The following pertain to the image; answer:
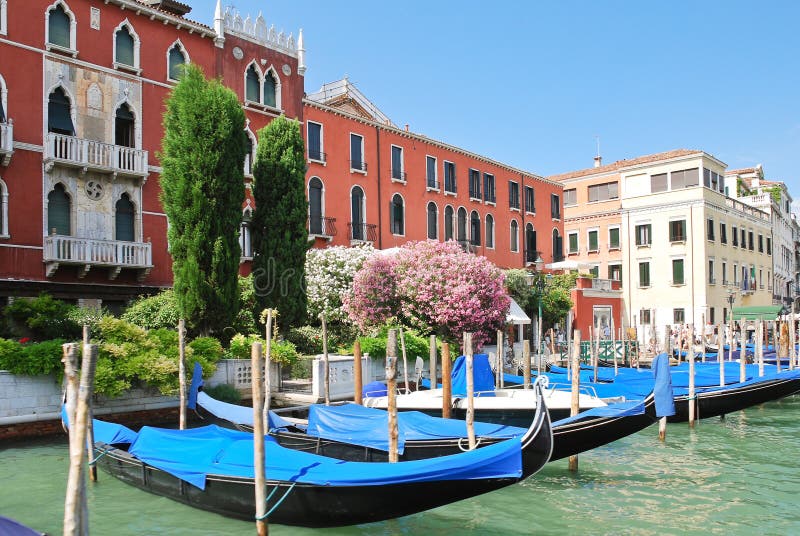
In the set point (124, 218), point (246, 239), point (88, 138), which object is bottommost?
point (246, 239)

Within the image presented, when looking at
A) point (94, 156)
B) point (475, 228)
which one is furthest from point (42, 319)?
point (475, 228)

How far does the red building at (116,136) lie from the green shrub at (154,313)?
100 centimetres

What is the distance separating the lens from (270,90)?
64.4ft

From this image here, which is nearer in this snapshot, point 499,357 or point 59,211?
point 499,357

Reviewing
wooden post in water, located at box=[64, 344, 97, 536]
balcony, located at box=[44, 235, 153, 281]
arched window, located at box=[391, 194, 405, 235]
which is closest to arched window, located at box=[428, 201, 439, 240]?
arched window, located at box=[391, 194, 405, 235]

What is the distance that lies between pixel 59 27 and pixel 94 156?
284 cm

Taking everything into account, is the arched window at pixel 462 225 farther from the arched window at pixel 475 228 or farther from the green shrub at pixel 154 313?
the green shrub at pixel 154 313

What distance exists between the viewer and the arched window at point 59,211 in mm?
15383

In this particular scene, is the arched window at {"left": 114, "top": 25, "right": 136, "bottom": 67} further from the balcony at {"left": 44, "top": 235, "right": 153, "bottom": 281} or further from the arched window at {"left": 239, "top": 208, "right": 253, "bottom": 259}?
the arched window at {"left": 239, "top": 208, "right": 253, "bottom": 259}

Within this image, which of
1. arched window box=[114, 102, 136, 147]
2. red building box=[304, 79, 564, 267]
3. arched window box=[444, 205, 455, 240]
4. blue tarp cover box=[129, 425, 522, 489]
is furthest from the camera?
arched window box=[444, 205, 455, 240]

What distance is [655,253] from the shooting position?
34.4 metres

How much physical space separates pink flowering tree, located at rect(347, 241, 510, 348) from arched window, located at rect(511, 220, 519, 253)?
10.7 m

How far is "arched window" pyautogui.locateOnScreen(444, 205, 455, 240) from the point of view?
25.1m

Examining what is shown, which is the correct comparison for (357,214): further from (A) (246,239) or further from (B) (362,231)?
(A) (246,239)
